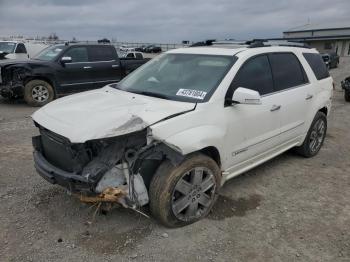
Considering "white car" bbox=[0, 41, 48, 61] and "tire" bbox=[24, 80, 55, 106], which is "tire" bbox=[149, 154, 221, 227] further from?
"white car" bbox=[0, 41, 48, 61]

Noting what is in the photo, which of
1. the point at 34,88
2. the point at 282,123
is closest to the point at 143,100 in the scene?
the point at 282,123

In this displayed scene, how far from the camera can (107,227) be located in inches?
145

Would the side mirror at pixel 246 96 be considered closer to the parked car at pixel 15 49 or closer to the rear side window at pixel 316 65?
the rear side window at pixel 316 65

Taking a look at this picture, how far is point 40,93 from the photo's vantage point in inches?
399

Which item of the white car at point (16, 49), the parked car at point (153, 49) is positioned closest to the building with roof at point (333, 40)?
the parked car at point (153, 49)

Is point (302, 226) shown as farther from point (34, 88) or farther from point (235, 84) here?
point (34, 88)

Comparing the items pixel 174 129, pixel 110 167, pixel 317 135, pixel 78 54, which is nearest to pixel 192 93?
pixel 174 129

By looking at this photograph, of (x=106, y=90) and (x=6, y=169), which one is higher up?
(x=106, y=90)

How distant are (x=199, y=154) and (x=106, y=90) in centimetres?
155

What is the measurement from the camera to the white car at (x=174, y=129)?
3.26 metres

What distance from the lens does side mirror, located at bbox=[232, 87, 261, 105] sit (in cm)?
369

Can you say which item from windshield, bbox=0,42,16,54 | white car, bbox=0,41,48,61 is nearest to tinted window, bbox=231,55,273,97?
white car, bbox=0,41,48,61

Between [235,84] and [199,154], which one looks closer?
[199,154]

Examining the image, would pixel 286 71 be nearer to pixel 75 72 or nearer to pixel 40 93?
pixel 75 72
